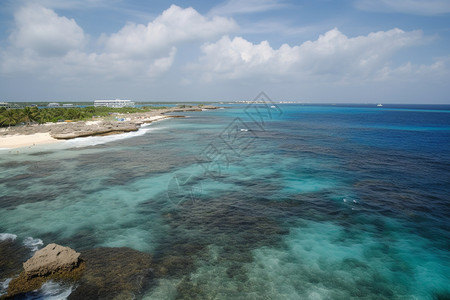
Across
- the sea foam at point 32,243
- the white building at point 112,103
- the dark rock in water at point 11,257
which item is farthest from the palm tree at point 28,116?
the white building at point 112,103

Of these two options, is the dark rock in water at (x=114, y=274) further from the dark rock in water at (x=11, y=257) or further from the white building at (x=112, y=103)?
the white building at (x=112, y=103)

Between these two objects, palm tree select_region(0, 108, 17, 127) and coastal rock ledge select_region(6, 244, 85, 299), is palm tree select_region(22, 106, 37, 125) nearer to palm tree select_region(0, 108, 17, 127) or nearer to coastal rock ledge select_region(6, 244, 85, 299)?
palm tree select_region(0, 108, 17, 127)

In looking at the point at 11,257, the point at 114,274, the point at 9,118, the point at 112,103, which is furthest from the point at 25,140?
the point at 112,103

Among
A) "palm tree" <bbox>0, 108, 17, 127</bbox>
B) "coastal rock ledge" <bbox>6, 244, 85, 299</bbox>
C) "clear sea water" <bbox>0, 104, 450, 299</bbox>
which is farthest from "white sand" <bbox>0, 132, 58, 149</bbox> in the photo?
"coastal rock ledge" <bbox>6, 244, 85, 299</bbox>

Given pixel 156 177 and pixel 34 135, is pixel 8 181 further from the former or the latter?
pixel 34 135

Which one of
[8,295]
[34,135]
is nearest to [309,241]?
[8,295]

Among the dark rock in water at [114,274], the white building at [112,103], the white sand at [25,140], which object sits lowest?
the dark rock in water at [114,274]
